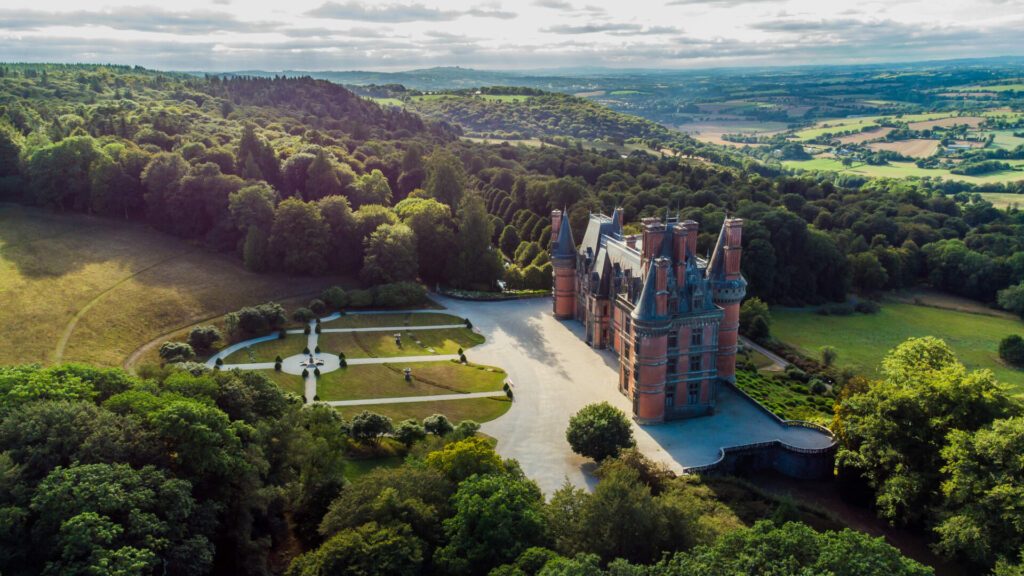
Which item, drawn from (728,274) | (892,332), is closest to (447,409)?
(728,274)

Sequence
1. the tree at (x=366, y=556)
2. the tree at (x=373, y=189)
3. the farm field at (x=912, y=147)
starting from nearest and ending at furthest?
the tree at (x=366, y=556), the tree at (x=373, y=189), the farm field at (x=912, y=147)

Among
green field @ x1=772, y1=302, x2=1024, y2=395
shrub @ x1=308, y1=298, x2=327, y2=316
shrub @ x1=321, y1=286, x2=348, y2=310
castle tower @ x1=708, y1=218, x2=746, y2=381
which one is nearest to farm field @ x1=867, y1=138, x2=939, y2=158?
green field @ x1=772, y1=302, x2=1024, y2=395

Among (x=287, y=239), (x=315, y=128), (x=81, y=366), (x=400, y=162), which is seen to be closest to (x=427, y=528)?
(x=81, y=366)

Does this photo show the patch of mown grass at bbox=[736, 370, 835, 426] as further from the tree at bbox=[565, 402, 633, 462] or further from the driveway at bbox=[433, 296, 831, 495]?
the tree at bbox=[565, 402, 633, 462]

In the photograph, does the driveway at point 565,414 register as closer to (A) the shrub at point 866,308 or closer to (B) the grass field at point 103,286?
(B) the grass field at point 103,286

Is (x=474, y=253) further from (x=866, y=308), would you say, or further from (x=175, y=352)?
(x=866, y=308)

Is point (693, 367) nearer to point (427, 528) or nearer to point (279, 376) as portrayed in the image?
point (427, 528)

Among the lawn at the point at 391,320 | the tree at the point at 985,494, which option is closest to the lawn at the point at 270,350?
the lawn at the point at 391,320
